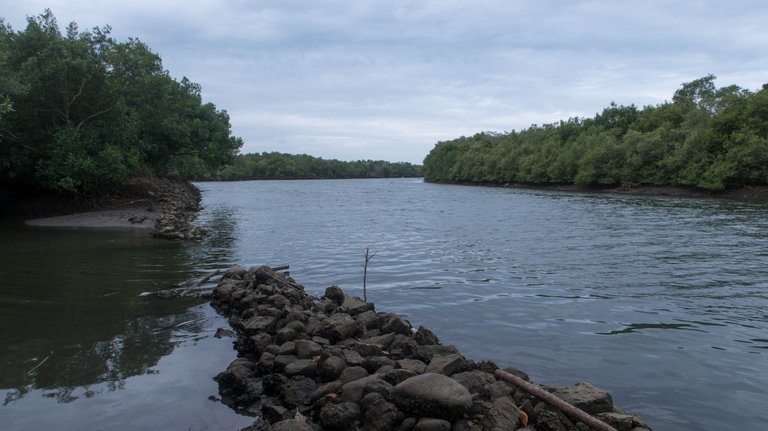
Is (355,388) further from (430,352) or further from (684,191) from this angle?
(684,191)

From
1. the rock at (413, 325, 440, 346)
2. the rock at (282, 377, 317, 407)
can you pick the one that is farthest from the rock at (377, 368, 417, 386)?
the rock at (413, 325, 440, 346)

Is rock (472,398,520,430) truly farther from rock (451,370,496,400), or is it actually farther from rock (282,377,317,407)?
rock (282,377,317,407)

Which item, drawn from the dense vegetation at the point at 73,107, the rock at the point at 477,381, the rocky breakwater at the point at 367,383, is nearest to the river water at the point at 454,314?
the rocky breakwater at the point at 367,383

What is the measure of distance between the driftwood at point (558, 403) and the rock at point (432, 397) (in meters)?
0.99

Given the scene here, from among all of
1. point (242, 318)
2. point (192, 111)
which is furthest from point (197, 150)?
point (242, 318)

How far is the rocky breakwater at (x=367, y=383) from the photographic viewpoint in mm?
6097

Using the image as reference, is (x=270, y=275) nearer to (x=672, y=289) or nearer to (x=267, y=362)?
(x=267, y=362)

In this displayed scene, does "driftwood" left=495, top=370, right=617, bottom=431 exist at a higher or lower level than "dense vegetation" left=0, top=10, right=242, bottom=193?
lower

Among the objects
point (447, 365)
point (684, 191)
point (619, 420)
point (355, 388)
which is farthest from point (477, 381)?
point (684, 191)

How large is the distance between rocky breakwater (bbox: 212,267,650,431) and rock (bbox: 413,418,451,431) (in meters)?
0.01

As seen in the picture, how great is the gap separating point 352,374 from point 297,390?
0.79 metres

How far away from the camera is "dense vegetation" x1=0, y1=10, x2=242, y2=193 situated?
28.2 m

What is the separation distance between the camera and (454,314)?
1188cm

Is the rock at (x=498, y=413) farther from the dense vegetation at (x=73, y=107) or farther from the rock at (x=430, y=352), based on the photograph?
the dense vegetation at (x=73, y=107)
